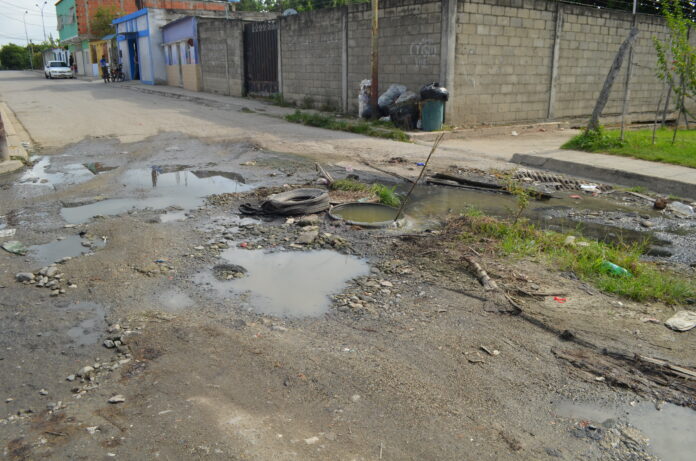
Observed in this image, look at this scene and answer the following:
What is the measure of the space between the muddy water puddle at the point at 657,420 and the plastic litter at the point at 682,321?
3.40 ft

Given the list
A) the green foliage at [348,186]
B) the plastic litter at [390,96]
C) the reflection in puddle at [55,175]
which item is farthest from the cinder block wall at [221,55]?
the green foliage at [348,186]

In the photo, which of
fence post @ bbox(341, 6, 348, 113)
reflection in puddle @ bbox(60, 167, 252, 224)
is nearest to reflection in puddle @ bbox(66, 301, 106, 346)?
reflection in puddle @ bbox(60, 167, 252, 224)

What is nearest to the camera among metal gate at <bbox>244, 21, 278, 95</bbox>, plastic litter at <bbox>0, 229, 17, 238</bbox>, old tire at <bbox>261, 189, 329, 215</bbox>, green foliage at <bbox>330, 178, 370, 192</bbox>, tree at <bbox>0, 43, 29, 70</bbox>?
plastic litter at <bbox>0, 229, 17, 238</bbox>

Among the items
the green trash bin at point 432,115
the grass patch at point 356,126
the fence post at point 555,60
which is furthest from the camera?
the fence post at point 555,60

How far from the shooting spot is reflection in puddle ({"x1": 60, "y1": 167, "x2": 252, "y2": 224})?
6.91 m

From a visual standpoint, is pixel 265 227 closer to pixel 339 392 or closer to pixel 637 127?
pixel 339 392

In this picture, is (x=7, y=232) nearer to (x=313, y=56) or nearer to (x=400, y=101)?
(x=400, y=101)

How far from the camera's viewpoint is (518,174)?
9.48 meters

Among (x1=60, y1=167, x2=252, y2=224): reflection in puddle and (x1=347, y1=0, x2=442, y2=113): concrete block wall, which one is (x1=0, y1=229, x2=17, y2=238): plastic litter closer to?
(x1=60, y1=167, x2=252, y2=224): reflection in puddle

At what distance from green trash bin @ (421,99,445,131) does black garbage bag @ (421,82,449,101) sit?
13 cm

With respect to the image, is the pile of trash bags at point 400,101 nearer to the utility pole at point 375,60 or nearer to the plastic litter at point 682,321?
the utility pole at point 375,60

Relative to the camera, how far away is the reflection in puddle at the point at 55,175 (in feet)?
28.1

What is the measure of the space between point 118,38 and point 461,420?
4676 cm

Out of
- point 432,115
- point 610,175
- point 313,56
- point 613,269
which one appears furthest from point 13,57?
point 613,269
